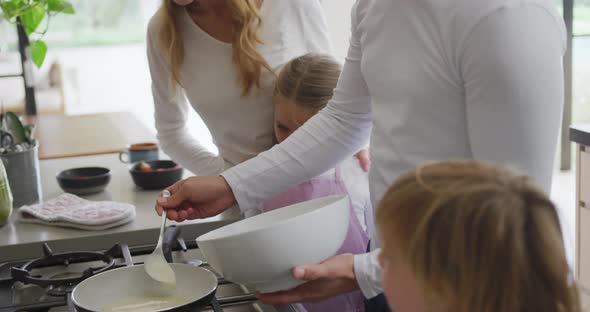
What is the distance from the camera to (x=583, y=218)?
2.76m

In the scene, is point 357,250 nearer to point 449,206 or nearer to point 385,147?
point 385,147

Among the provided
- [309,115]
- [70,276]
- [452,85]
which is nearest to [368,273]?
[452,85]

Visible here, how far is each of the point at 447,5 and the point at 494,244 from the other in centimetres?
47

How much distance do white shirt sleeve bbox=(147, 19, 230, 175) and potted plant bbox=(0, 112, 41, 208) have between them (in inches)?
12.8

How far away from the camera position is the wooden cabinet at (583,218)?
2731 millimetres

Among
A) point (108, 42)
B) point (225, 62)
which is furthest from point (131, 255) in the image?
point (108, 42)

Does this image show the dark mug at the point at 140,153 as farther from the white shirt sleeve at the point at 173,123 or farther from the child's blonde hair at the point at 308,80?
the child's blonde hair at the point at 308,80

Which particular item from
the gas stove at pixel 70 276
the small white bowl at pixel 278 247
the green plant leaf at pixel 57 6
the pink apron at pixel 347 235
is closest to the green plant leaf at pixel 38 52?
the green plant leaf at pixel 57 6

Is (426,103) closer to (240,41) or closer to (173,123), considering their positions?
(240,41)

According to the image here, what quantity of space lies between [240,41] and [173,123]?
0.39 meters

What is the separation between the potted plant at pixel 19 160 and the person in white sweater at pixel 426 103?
64 cm

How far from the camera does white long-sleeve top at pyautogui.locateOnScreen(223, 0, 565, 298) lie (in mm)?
1000

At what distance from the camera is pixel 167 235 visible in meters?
1.54

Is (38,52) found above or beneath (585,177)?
above
